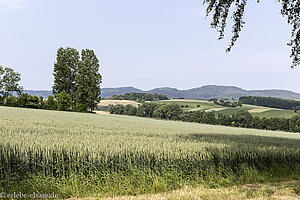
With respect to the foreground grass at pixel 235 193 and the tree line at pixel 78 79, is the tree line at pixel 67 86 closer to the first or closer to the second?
the tree line at pixel 78 79

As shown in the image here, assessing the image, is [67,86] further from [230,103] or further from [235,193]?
[230,103]

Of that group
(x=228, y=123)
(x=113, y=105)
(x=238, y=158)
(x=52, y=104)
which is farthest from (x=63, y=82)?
(x=238, y=158)

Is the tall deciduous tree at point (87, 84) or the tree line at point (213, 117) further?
the tree line at point (213, 117)

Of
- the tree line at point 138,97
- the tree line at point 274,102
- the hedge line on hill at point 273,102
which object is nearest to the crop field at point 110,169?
the tree line at point 274,102

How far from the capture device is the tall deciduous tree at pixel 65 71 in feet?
221

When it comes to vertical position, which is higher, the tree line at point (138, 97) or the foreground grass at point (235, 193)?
the tree line at point (138, 97)

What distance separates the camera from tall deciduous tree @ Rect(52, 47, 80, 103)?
2657 inches

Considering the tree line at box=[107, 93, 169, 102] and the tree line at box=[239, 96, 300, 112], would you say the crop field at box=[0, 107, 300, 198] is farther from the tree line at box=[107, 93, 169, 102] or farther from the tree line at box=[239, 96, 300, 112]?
the tree line at box=[107, 93, 169, 102]

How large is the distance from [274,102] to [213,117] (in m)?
50.4

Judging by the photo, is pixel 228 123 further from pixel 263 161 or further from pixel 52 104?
pixel 263 161

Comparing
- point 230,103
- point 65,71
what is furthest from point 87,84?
point 230,103

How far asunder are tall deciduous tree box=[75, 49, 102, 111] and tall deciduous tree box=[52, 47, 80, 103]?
838 centimetres

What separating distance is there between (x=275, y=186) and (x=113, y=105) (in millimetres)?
99777

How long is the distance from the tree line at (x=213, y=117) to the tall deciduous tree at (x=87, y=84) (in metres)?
40.5
